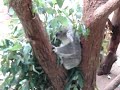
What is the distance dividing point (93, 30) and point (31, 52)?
0.95 ft

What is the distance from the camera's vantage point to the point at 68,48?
108 centimetres

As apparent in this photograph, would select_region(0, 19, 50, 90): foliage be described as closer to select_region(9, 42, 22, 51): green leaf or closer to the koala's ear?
select_region(9, 42, 22, 51): green leaf

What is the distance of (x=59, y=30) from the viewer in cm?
108

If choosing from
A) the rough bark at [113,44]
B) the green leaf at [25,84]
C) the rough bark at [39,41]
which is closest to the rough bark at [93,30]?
the rough bark at [39,41]

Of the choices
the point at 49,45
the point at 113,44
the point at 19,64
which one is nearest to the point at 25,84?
the point at 19,64

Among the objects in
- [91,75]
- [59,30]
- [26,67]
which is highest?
[59,30]

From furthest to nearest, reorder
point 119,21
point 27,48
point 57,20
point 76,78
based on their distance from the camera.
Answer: point 119,21, point 76,78, point 27,48, point 57,20

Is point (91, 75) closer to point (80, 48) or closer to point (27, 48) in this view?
point (80, 48)

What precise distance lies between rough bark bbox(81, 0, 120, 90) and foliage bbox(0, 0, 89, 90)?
4 centimetres

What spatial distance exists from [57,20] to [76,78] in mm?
349

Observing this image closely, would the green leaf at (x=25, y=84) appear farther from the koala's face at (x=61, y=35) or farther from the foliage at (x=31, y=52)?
the koala's face at (x=61, y=35)

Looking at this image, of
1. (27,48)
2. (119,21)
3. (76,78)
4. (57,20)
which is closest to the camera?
(57,20)

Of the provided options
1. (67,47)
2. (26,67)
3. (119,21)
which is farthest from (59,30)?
(119,21)

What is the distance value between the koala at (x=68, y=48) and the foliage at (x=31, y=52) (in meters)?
0.03
